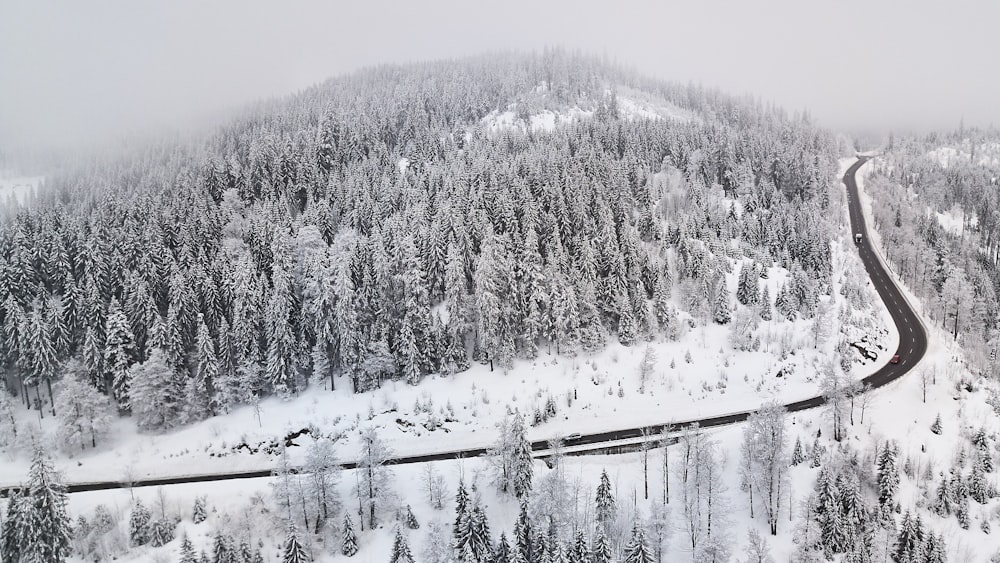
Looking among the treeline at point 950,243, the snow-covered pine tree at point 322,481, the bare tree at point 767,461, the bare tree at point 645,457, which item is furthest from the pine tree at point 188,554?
the treeline at point 950,243

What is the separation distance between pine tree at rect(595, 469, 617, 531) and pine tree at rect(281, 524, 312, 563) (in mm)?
26389

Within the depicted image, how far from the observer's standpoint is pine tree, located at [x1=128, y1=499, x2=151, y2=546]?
5253 centimetres

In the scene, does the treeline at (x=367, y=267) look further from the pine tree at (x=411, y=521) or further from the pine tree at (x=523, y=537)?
the pine tree at (x=523, y=537)

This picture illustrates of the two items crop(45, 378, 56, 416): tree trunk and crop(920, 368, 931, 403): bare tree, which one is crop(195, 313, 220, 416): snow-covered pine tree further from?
crop(920, 368, 931, 403): bare tree

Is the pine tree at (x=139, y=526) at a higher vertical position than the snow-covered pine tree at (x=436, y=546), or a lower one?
higher

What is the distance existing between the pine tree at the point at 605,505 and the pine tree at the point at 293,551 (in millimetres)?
26389

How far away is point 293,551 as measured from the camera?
4966 centimetres

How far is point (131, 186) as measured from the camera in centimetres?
13775

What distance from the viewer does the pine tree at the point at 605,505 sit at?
53.8 meters

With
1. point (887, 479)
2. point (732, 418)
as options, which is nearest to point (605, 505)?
Result: point (732, 418)

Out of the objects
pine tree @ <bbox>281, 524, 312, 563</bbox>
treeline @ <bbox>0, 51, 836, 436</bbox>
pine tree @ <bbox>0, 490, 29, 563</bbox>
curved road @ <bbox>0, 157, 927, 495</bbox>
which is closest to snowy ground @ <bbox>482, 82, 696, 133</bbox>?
treeline @ <bbox>0, 51, 836, 436</bbox>

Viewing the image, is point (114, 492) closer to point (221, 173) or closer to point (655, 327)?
point (655, 327)

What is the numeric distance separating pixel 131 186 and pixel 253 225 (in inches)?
2533

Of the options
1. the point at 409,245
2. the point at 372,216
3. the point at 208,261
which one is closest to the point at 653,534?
the point at 409,245
